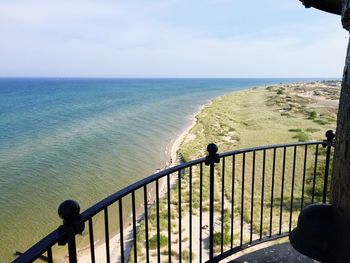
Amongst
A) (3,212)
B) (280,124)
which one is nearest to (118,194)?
(3,212)

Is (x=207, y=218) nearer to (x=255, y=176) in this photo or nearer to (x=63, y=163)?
(x=255, y=176)

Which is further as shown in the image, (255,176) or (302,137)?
(302,137)

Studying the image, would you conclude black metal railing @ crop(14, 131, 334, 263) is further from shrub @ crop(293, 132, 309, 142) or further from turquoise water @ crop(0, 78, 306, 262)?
shrub @ crop(293, 132, 309, 142)

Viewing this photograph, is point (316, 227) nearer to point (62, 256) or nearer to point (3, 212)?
point (62, 256)

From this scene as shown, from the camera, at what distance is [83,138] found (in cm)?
2797

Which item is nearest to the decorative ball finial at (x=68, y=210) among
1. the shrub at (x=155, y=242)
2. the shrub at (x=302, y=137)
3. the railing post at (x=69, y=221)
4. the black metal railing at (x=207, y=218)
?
the railing post at (x=69, y=221)

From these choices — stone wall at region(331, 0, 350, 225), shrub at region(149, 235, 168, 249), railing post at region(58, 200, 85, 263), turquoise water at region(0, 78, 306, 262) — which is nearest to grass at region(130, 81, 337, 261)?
shrub at region(149, 235, 168, 249)

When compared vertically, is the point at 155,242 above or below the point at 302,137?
below

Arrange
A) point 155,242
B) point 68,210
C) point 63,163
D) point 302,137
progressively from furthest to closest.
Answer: point 302,137, point 63,163, point 155,242, point 68,210

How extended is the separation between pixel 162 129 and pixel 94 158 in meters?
11.5

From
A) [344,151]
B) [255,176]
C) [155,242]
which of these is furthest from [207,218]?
[344,151]

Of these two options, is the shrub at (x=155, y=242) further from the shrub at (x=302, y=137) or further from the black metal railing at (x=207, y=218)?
the shrub at (x=302, y=137)

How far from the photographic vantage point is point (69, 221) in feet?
5.16

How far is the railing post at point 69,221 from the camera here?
153 centimetres
